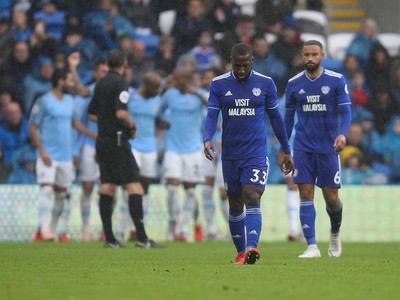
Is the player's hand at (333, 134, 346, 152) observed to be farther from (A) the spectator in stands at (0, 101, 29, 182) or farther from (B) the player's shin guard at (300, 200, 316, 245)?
(A) the spectator in stands at (0, 101, 29, 182)

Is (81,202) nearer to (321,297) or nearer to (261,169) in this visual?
(261,169)

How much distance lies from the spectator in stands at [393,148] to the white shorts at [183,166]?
4554 mm

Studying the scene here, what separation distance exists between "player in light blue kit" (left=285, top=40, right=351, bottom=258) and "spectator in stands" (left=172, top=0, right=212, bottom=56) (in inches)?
424

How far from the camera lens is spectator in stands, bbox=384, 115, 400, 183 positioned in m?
23.8

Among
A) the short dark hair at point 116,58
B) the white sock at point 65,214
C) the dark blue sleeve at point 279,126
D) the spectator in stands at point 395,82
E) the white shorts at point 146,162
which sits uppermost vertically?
the spectator in stands at point 395,82

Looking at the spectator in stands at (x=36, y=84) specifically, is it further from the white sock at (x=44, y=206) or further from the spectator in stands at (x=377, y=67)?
the spectator in stands at (x=377, y=67)

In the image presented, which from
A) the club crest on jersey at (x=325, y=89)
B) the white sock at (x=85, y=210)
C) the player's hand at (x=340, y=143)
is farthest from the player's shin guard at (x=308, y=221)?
the white sock at (x=85, y=210)

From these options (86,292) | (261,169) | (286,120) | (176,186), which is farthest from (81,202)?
(86,292)

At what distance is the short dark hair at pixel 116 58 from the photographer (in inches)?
648

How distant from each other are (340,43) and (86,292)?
19481 mm

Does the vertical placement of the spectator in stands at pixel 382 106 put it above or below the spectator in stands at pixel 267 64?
below

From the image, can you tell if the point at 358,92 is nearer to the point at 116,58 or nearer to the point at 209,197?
the point at 209,197

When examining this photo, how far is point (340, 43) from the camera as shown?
90.3 feet

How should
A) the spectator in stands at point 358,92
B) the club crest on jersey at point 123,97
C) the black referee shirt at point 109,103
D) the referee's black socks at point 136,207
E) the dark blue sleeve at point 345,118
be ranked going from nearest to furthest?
the dark blue sleeve at point 345,118
the club crest on jersey at point 123,97
the black referee shirt at point 109,103
the referee's black socks at point 136,207
the spectator in stands at point 358,92
